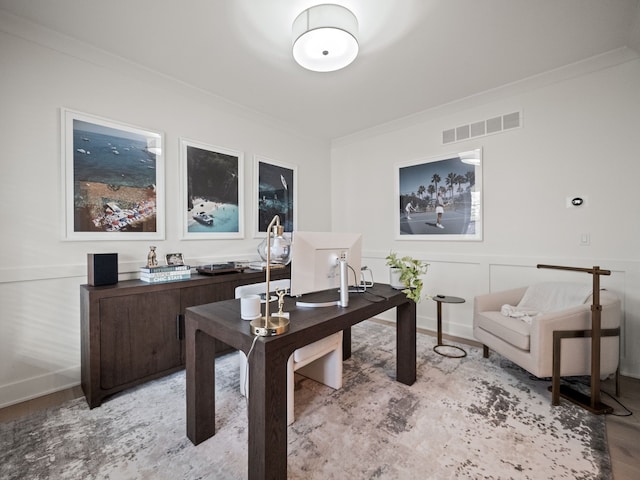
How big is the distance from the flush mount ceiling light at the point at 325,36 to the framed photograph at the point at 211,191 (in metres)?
1.50

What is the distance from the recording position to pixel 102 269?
2.10m

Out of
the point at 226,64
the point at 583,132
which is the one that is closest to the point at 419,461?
the point at 583,132

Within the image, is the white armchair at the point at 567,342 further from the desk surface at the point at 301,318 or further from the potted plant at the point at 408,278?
the desk surface at the point at 301,318

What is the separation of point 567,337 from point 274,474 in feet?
7.08

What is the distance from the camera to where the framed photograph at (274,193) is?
351cm

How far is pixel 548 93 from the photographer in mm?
2715

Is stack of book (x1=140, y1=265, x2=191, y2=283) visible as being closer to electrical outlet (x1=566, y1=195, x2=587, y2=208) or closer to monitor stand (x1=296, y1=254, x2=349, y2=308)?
monitor stand (x1=296, y1=254, x2=349, y2=308)

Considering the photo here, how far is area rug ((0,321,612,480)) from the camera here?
1.42 metres

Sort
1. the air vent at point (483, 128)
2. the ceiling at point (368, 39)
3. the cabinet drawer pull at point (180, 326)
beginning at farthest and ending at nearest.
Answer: the air vent at point (483, 128)
the cabinet drawer pull at point (180, 326)
the ceiling at point (368, 39)

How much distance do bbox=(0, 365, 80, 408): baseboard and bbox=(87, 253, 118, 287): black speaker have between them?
0.79 metres

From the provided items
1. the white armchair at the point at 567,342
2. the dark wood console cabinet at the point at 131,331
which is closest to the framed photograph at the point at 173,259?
the dark wood console cabinet at the point at 131,331

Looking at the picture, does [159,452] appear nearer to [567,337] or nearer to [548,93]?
[567,337]

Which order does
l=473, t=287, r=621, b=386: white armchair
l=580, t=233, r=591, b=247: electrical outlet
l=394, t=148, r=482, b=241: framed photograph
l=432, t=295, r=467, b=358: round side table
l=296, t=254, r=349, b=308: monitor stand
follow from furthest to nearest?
1. l=394, t=148, r=482, b=241: framed photograph
2. l=432, t=295, r=467, b=358: round side table
3. l=580, t=233, r=591, b=247: electrical outlet
4. l=473, t=287, r=621, b=386: white armchair
5. l=296, t=254, r=349, b=308: monitor stand

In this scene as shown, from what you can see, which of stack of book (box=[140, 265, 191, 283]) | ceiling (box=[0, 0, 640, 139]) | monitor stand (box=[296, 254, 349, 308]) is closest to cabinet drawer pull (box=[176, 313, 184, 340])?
stack of book (box=[140, 265, 191, 283])
